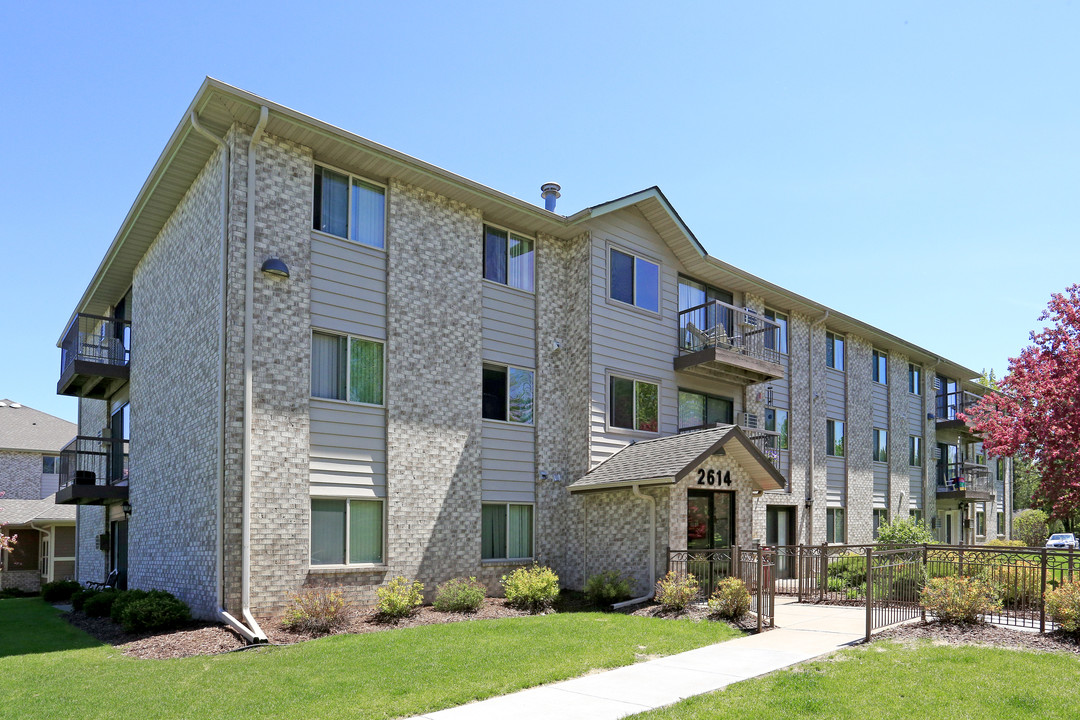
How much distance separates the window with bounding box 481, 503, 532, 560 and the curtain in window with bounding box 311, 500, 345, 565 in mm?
3177

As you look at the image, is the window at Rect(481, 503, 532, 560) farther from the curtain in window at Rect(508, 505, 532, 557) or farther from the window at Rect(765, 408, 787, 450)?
the window at Rect(765, 408, 787, 450)

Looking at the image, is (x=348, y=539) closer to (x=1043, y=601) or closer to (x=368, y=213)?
(x=368, y=213)

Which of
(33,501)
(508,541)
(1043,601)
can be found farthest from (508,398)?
(33,501)

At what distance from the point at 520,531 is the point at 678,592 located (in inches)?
160

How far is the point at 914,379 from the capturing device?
3186 centimetres

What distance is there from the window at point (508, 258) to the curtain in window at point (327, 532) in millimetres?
5793

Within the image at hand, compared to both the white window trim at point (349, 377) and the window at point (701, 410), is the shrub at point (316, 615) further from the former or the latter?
the window at point (701, 410)

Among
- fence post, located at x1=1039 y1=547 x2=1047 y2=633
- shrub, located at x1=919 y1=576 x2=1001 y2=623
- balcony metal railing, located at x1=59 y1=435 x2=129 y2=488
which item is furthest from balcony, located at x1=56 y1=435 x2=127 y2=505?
fence post, located at x1=1039 y1=547 x2=1047 y2=633

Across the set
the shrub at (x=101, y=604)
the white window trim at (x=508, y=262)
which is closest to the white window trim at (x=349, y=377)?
the white window trim at (x=508, y=262)

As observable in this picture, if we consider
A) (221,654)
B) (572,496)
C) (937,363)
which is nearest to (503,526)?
(572,496)

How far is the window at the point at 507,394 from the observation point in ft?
54.9

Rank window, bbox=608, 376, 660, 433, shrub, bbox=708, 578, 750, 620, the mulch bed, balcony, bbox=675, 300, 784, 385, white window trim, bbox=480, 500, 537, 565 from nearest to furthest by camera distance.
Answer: the mulch bed < shrub, bbox=708, 578, 750, 620 < white window trim, bbox=480, 500, 537, 565 < window, bbox=608, 376, 660, 433 < balcony, bbox=675, 300, 784, 385

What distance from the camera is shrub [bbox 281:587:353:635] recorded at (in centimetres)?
1212

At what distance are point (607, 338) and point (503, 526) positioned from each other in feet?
15.8
